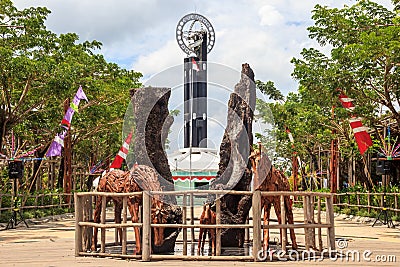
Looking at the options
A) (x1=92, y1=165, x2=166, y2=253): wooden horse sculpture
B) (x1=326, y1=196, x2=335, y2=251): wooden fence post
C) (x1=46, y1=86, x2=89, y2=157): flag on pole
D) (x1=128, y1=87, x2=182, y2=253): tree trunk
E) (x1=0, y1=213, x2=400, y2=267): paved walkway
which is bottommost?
(x1=0, y1=213, x2=400, y2=267): paved walkway

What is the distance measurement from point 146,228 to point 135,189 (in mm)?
1066

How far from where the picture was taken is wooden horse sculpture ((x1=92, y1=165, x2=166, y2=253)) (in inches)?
374

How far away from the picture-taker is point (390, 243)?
1251cm

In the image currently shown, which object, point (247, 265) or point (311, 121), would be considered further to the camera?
point (311, 121)

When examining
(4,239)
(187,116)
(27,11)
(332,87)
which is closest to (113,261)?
(4,239)

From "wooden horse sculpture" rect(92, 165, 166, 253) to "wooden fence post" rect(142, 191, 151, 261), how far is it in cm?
52

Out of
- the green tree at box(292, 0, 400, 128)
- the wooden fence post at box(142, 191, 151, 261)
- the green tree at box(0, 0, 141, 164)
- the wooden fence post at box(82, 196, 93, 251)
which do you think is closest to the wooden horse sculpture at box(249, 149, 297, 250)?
the wooden fence post at box(142, 191, 151, 261)

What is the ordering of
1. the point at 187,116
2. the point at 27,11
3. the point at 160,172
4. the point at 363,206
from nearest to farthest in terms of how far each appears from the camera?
the point at 160,172, the point at 27,11, the point at 363,206, the point at 187,116

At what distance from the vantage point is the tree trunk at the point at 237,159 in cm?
1088

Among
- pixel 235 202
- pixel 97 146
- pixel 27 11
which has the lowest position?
pixel 235 202

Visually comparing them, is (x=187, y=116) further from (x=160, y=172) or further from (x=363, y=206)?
(x=160, y=172)

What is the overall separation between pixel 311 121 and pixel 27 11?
454 inches

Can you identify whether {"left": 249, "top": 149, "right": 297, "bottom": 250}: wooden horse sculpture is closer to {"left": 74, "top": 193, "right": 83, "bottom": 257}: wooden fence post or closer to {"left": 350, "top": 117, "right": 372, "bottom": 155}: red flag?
{"left": 74, "top": 193, "right": 83, "bottom": 257}: wooden fence post

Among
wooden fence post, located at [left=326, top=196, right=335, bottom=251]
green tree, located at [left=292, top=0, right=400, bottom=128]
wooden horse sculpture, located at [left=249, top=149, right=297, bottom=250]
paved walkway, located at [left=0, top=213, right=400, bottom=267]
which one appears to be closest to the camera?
paved walkway, located at [left=0, top=213, right=400, bottom=267]
